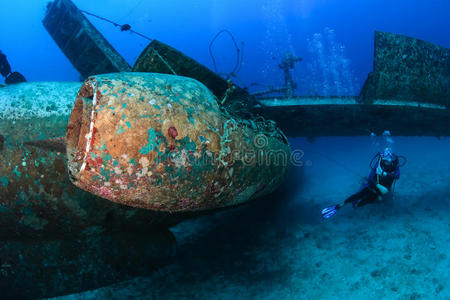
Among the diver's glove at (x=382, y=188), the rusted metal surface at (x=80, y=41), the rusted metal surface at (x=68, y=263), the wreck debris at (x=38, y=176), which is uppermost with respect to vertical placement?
the rusted metal surface at (x=80, y=41)

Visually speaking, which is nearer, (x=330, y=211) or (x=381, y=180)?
(x=381, y=180)

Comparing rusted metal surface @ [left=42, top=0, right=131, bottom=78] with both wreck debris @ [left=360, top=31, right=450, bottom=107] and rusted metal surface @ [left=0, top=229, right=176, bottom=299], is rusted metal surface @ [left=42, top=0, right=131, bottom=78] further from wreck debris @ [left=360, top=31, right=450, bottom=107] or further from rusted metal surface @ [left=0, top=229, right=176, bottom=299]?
wreck debris @ [left=360, top=31, right=450, bottom=107]

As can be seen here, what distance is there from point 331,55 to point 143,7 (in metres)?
72.7

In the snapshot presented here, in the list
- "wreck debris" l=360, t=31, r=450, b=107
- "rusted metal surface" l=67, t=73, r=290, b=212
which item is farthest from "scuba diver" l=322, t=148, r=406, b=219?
"rusted metal surface" l=67, t=73, r=290, b=212

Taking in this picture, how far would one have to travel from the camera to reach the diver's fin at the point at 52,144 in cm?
245

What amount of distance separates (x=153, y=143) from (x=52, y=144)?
1.38m

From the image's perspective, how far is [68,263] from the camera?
2941 millimetres

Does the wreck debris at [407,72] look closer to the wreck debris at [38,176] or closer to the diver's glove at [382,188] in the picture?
the diver's glove at [382,188]

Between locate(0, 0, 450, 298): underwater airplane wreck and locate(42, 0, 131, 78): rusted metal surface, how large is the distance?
4052 millimetres

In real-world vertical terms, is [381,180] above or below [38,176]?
above

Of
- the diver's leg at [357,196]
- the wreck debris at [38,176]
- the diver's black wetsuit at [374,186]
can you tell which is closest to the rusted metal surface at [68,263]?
the wreck debris at [38,176]

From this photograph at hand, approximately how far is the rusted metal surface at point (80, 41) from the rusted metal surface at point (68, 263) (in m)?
4.52

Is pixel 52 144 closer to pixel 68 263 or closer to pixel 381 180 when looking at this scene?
pixel 68 263

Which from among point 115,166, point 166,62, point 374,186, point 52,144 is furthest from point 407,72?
point 52,144
